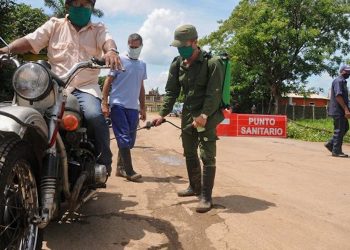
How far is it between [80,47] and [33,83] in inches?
52.0

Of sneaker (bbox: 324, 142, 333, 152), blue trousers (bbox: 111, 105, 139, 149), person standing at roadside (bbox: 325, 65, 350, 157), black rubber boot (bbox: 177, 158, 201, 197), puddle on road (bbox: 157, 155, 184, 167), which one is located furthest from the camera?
sneaker (bbox: 324, 142, 333, 152)

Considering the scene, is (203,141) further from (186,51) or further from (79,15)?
(79,15)

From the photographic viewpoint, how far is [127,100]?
6574 mm

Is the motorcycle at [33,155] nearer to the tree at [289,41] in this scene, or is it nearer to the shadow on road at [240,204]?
the shadow on road at [240,204]

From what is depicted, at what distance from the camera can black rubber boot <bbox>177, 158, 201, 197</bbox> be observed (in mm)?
5570

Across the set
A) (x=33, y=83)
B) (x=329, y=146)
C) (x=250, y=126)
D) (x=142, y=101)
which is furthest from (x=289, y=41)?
(x=33, y=83)

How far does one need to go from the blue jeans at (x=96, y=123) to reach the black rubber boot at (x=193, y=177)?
1513 mm

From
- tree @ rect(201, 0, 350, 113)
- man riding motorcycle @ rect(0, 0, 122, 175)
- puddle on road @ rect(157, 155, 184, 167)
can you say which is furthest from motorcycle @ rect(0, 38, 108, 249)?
tree @ rect(201, 0, 350, 113)

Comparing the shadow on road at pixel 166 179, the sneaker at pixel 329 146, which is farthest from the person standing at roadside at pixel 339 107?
the shadow on road at pixel 166 179

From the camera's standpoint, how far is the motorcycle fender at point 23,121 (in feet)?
9.38

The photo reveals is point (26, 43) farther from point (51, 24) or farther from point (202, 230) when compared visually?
point (202, 230)

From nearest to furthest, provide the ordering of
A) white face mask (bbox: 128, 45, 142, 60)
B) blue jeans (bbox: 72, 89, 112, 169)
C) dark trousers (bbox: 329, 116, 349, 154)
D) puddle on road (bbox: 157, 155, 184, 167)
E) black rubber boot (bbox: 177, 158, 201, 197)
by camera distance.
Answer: blue jeans (bbox: 72, 89, 112, 169)
black rubber boot (bbox: 177, 158, 201, 197)
white face mask (bbox: 128, 45, 142, 60)
puddle on road (bbox: 157, 155, 184, 167)
dark trousers (bbox: 329, 116, 349, 154)

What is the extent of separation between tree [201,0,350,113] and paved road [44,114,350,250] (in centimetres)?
3265

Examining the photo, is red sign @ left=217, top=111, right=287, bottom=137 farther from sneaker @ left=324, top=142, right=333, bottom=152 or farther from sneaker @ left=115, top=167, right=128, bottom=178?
sneaker @ left=115, top=167, right=128, bottom=178
